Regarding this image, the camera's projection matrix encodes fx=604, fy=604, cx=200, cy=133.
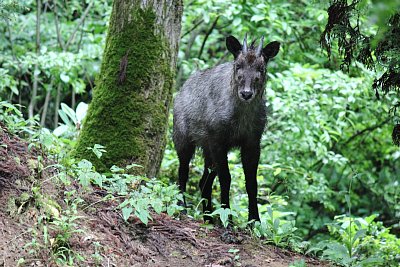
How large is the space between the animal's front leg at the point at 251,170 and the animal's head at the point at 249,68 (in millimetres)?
624

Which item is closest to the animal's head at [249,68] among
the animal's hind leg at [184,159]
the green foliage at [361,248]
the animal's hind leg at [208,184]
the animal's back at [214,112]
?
the animal's back at [214,112]

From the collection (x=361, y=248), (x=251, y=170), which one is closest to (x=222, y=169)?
(x=251, y=170)

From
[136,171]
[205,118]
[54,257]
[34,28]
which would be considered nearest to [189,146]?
[205,118]

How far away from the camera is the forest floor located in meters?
4.43

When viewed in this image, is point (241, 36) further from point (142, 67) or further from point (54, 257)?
point (54, 257)

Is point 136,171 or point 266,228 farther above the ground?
point 136,171

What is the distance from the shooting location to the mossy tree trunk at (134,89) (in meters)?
6.26

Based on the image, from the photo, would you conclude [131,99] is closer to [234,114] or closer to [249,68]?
[234,114]

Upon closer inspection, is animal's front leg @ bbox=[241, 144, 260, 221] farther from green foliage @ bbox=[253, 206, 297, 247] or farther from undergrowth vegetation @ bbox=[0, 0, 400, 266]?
green foliage @ bbox=[253, 206, 297, 247]

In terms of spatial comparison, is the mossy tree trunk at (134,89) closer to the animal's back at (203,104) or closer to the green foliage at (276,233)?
the animal's back at (203,104)

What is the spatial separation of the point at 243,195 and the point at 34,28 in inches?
234

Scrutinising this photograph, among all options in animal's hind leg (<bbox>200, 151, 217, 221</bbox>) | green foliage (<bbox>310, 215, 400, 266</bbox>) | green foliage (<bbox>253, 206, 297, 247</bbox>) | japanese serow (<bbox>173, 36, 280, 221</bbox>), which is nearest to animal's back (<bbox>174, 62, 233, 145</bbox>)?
japanese serow (<bbox>173, 36, 280, 221</bbox>)

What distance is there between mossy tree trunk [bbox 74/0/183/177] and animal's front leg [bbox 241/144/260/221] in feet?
3.04

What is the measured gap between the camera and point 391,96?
10.7 meters
